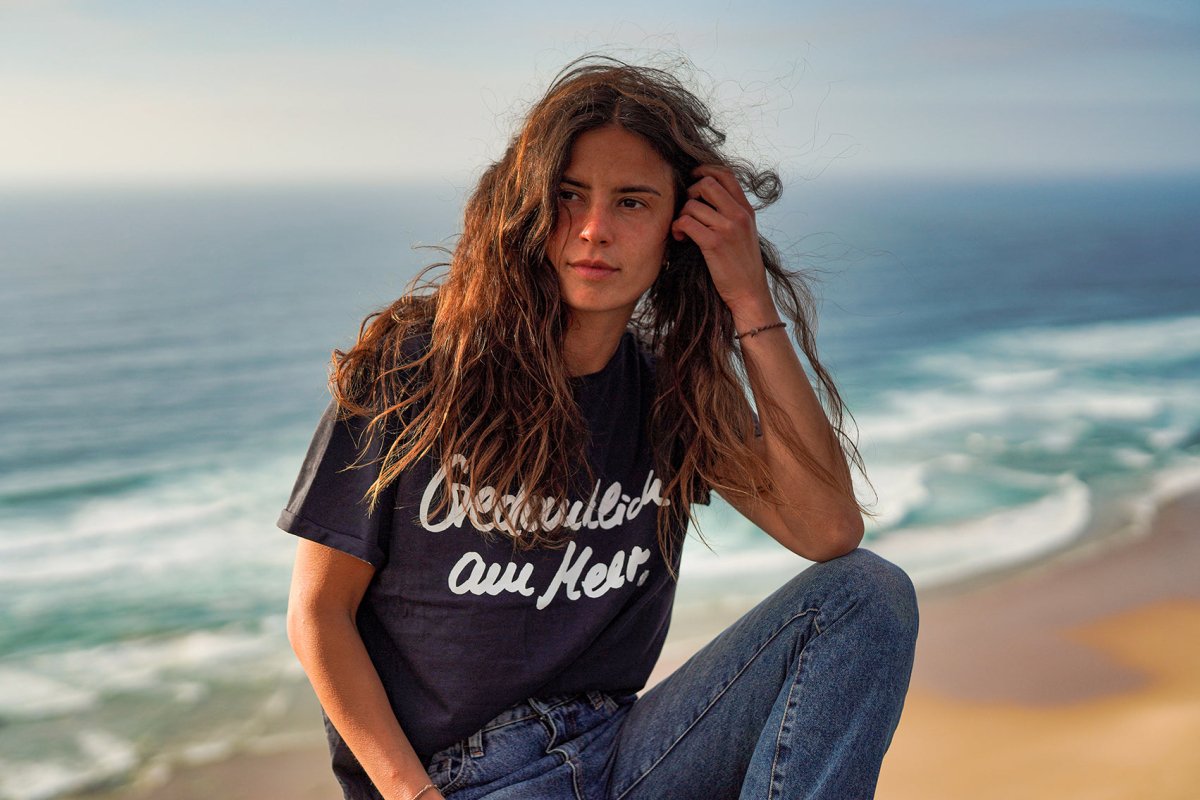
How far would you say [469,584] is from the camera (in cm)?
162

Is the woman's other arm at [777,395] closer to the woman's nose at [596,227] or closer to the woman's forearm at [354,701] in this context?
the woman's nose at [596,227]

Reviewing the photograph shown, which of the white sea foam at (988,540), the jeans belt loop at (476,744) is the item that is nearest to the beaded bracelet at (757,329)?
the jeans belt loop at (476,744)

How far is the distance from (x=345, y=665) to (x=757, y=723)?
0.58 meters

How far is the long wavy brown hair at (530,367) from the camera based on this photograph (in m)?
1.59

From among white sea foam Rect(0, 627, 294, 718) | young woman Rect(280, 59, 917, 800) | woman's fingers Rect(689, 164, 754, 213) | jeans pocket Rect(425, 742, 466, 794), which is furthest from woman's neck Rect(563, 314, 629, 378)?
white sea foam Rect(0, 627, 294, 718)

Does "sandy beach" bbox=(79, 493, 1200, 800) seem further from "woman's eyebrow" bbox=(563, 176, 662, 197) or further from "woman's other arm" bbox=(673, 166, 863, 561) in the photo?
"woman's eyebrow" bbox=(563, 176, 662, 197)

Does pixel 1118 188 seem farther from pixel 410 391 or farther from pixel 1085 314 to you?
pixel 410 391

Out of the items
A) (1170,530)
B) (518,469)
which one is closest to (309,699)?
(518,469)

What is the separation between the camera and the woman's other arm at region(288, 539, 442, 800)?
1.53m

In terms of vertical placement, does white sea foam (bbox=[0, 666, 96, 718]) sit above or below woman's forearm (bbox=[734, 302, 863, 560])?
below

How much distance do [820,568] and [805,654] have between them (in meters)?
0.14

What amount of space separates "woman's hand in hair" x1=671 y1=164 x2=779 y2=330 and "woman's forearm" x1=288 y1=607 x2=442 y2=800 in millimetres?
738

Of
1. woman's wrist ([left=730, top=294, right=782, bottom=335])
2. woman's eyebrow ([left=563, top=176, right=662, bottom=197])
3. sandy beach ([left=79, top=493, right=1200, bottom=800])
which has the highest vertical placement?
woman's eyebrow ([left=563, top=176, right=662, bottom=197])

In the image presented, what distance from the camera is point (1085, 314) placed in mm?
9078
